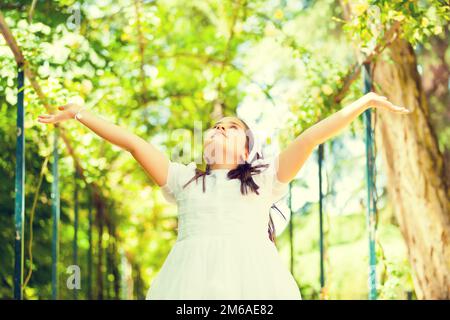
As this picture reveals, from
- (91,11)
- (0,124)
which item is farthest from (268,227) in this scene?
(0,124)

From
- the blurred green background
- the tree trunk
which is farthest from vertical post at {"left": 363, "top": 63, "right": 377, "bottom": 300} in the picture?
the tree trunk

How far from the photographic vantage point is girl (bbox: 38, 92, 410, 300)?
2018 mm

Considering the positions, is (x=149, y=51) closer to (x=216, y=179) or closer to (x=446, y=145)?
(x=446, y=145)

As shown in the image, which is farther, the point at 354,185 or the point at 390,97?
the point at 354,185

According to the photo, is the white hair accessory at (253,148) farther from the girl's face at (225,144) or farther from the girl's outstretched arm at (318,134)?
the girl's outstretched arm at (318,134)

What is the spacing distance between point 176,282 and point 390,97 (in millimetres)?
3490

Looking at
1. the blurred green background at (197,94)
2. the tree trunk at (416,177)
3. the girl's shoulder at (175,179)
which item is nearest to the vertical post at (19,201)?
the blurred green background at (197,94)

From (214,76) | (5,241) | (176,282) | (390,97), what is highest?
(214,76)

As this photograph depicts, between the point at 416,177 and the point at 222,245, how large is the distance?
131 inches

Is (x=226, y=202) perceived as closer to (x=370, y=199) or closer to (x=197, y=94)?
(x=370, y=199)

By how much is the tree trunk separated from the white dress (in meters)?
3.13

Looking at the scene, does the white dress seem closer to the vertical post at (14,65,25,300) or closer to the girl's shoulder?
the girl's shoulder

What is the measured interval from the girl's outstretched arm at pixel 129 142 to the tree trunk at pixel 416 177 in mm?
3189

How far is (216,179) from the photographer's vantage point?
217cm
